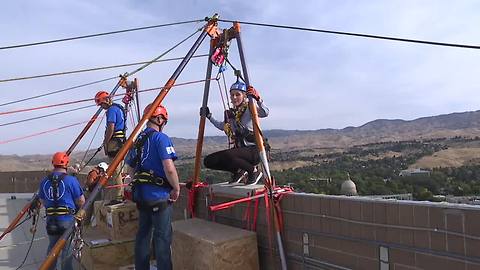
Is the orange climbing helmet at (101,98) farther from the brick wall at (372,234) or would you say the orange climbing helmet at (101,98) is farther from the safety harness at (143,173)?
the brick wall at (372,234)

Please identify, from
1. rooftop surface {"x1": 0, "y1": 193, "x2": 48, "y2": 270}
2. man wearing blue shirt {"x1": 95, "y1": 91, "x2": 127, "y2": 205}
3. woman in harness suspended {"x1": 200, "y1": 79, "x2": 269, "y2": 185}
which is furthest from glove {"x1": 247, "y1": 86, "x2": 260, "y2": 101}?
rooftop surface {"x1": 0, "y1": 193, "x2": 48, "y2": 270}

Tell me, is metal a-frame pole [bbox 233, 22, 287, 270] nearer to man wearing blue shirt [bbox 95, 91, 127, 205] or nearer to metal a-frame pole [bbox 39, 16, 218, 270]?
metal a-frame pole [bbox 39, 16, 218, 270]

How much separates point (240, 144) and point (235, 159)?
0.35 m

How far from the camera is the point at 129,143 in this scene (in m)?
5.60

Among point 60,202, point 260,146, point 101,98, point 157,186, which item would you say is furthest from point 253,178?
point 101,98

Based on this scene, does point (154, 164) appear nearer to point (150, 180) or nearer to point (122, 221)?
point (150, 180)

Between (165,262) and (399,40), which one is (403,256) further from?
(165,262)

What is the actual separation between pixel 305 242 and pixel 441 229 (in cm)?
154

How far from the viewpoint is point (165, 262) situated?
16.2 ft

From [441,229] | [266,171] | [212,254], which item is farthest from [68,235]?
[441,229]

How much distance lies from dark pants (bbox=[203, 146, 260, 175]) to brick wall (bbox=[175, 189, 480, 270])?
2.61 ft

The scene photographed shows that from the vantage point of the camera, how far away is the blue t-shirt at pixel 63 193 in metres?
5.97

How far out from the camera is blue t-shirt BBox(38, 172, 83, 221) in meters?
5.97

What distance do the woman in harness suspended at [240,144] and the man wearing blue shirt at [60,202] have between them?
1.75 metres
